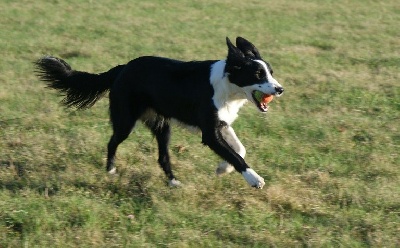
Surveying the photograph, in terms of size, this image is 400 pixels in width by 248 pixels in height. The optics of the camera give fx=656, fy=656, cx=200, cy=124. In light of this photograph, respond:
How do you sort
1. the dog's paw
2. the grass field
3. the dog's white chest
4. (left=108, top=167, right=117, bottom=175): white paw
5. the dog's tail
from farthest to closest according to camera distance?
the dog's tail < (left=108, top=167, right=117, bottom=175): white paw < the dog's white chest < the dog's paw < the grass field

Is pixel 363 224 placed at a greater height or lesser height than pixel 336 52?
greater

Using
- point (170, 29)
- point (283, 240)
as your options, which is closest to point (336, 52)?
point (170, 29)

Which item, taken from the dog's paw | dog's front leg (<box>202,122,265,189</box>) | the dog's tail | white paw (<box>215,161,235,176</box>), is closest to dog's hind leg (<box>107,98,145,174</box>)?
the dog's tail

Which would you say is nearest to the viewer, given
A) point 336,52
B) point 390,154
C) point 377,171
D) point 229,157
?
point 229,157

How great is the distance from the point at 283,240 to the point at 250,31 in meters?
10.5

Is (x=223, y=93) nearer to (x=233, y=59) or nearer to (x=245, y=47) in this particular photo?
(x=233, y=59)

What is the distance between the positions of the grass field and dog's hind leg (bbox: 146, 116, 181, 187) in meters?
0.10

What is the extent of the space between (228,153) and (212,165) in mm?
926

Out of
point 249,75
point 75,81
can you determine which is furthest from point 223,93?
point 75,81

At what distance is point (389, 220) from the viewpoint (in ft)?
16.2

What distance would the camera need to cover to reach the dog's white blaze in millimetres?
5469

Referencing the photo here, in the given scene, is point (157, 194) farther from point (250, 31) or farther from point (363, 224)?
point (250, 31)

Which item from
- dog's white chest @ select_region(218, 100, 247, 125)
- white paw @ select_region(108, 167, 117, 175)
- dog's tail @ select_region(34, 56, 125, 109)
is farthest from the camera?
dog's tail @ select_region(34, 56, 125, 109)

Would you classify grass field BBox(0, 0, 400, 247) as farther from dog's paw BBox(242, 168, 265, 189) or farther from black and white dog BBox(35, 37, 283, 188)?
black and white dog BBox(35, 37, 283, 188)
